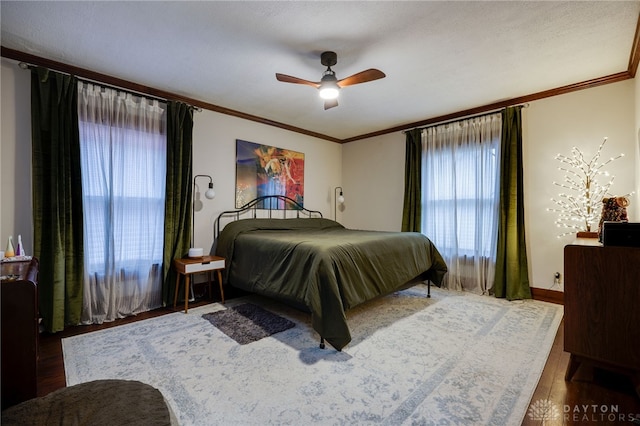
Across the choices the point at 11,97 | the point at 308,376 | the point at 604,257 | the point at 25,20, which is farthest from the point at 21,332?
the point at 604,257

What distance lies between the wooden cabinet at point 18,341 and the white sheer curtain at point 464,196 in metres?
4.34

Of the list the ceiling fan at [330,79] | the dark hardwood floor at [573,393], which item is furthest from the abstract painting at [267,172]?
the dark hardwood floor at [573,393]

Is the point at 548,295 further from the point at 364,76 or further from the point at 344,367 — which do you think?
the point at 364,76

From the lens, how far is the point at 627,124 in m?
3.00

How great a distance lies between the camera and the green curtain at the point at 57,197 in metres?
2.57

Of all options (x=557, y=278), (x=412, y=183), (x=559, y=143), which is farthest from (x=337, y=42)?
(x=557, y=278)

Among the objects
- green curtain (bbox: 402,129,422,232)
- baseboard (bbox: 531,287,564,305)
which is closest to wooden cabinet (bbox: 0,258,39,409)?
green curtain (bbox: 402,129,422,232)

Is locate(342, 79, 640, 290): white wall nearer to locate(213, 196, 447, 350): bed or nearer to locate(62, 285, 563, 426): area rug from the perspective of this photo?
locate(62, 285, 563, 426): area rug

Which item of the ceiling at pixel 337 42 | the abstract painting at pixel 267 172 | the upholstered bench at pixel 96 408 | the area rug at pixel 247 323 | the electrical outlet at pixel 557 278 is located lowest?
the area rug at pixel 247 323

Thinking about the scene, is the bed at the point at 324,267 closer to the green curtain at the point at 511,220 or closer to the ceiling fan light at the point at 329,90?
the green curtain at the point at 511,220

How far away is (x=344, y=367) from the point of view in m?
2.04

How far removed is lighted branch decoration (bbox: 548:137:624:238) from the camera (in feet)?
10.2

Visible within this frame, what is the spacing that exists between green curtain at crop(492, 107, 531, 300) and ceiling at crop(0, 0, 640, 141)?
0.47 m

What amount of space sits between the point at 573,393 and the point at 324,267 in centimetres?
176
